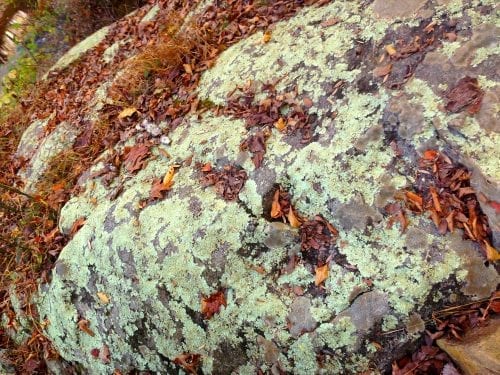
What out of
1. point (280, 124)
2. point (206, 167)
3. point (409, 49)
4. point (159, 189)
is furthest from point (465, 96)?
point (159, 189)

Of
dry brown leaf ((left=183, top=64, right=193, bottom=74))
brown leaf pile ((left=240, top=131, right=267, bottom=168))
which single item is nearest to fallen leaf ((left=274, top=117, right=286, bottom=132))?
brown leaf pile ((left=240, top=131, right=267, bottom=168))

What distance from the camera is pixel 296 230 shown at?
3.29 m

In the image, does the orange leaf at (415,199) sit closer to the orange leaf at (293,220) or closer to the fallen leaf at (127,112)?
the orange leaf at (293,220)

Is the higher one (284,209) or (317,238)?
(284,209)

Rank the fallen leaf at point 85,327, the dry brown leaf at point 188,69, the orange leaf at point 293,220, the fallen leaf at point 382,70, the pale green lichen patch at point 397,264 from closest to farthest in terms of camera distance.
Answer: the pale green lichen patch at point 397,264 < the orange leaf at point 293,220 < the fallen leaf at point 382,70 < the fallen leaf at point 85,327 < the dry brown leaf at point 188,69

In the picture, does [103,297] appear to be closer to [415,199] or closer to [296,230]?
[296,230]

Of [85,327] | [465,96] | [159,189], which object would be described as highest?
[159,189]

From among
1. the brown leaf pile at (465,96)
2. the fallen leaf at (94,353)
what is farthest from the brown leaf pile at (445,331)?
the fallen leaf at (94,353)

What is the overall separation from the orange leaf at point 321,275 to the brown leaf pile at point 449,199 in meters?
0.70

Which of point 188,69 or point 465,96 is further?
point 188,69

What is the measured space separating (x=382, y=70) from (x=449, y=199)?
1.14 meters

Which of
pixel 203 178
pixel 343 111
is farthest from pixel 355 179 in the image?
pixel 203 178

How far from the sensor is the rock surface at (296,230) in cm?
291

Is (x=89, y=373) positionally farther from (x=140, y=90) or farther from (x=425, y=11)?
(x=425, y=11)
